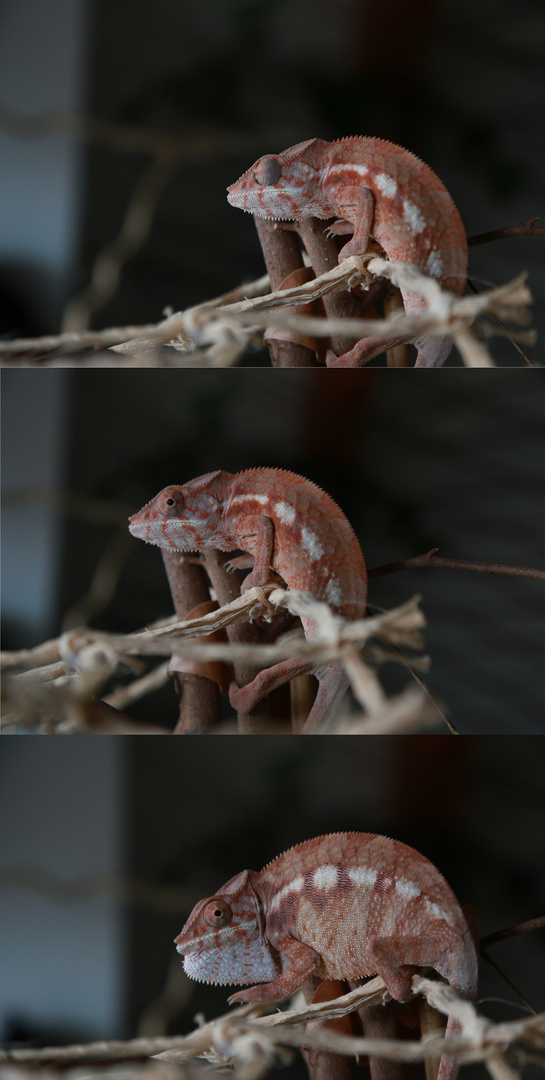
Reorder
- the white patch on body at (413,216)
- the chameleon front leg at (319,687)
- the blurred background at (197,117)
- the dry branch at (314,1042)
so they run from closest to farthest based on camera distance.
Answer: the dry branch at (314,1042) → the chameleon front leg at (319,687) → the white patch on body at (413,216) → the blurred background at (197,117)

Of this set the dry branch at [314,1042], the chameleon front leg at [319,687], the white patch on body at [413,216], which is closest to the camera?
the dry branch at [314,1042]

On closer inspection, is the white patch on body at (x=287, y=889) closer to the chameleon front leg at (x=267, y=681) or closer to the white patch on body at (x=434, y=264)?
the chameleon front leg at (x=267, y=681)

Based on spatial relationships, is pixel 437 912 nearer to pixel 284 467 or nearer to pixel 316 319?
pixel 284 467

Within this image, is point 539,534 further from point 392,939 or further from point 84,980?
point 84,980

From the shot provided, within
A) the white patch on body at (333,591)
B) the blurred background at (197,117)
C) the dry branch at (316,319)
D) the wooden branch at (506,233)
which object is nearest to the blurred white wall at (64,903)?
the white patch on body at (333,591)

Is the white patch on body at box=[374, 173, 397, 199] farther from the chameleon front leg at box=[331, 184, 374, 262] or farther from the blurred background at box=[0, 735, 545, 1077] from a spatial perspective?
the blurred background at box=[0, 735, 545, 1077]

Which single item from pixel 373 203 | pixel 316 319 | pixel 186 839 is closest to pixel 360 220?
pixel 373 203
